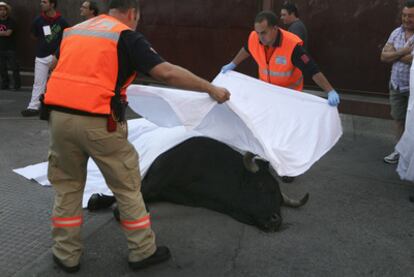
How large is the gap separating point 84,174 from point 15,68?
23.3 feet

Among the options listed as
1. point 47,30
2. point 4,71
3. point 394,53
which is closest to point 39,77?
point 47,30

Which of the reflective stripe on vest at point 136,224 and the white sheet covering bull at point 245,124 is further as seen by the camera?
the white sheet covering bull at point 245,124

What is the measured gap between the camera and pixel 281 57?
442 cm

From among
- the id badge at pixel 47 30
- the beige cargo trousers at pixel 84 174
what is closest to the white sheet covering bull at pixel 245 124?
the beige cargo trousers at pixel 84 174

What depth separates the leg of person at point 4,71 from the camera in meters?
9.09

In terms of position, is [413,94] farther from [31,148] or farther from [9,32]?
[9,32]

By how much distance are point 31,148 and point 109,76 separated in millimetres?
3219

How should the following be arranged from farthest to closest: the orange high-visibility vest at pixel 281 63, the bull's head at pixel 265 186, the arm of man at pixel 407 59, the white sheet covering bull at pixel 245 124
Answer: the arm of man at pixel 407 59, the orange high-visibility vest at pixel 281 63, the bull's head at pixel 265 186, the white sheet covering bull at pixel 245 124

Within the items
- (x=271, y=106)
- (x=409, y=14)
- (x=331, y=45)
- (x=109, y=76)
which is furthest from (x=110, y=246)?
(x=331, y=45)

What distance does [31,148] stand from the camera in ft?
18.1

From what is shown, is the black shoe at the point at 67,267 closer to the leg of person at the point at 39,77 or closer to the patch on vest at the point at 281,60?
the patch on vest at the point at 281,60

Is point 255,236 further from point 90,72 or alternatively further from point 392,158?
point 392,158

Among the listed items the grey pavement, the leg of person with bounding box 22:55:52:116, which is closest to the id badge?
the leg of person with bounding box 22:55:52:116

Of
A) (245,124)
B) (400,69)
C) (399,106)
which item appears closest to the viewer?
(245,124)
